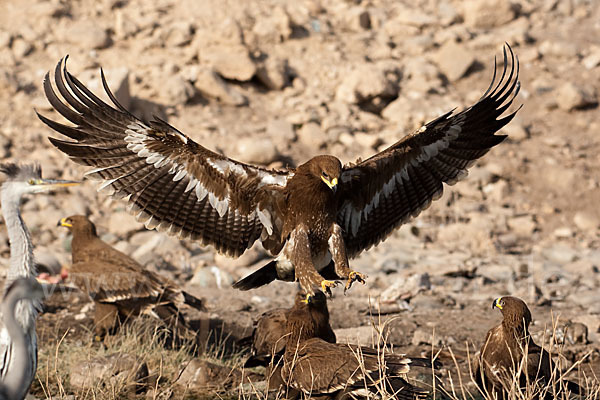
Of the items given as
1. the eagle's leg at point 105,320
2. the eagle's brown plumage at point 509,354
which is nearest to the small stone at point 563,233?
the eagle's brown plumage at point 509,354

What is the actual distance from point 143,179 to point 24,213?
508cm

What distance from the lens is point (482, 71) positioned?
1479 cm

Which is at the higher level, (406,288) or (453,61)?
(453,61)

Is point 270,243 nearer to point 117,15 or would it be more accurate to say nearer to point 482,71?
point 117,15

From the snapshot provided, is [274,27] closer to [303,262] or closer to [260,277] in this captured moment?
[260,277]

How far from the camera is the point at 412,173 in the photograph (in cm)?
676

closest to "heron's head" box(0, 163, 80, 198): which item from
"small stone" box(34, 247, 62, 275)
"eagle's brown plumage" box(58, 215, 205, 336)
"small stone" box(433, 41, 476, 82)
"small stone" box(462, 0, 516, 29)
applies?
"eagle's brown plumage" box(58, 215, 205, 336)

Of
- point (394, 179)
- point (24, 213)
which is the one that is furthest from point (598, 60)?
point (24, 213)

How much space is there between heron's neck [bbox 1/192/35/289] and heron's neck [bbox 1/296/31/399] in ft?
2.31

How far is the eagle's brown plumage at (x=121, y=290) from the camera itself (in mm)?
7211

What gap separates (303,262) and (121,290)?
2.09 metres

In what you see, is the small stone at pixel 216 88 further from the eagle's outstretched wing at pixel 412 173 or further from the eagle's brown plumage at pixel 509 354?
the eagle's brown plumage at pixel 509 354

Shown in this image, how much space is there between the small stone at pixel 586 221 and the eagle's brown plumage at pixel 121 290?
22.7 ft

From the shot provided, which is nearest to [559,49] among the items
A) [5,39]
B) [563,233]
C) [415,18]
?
[415,18]
